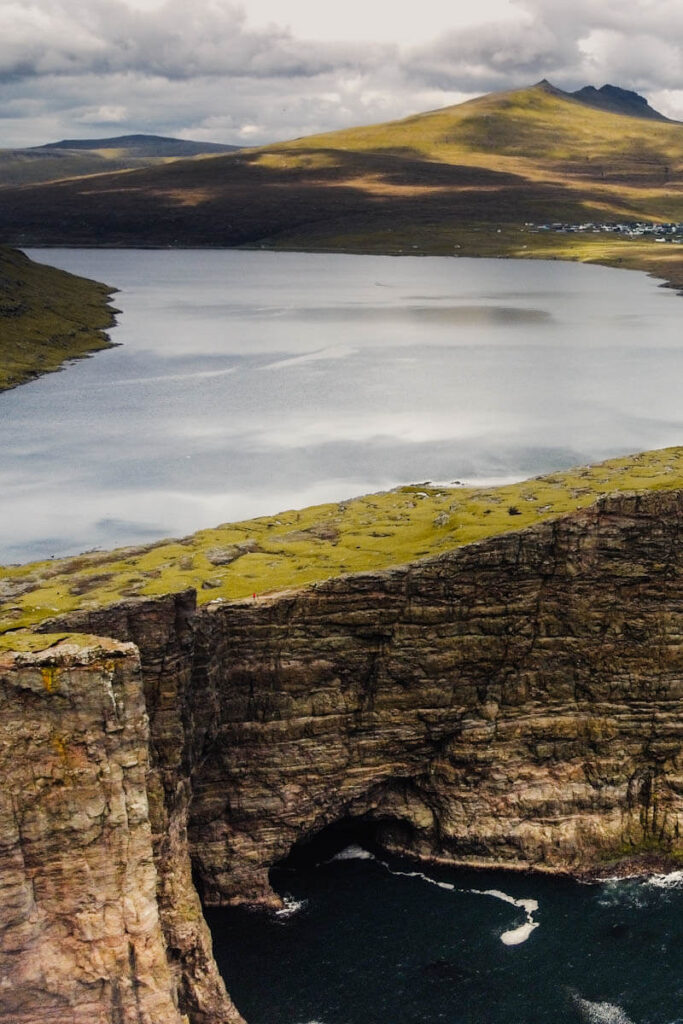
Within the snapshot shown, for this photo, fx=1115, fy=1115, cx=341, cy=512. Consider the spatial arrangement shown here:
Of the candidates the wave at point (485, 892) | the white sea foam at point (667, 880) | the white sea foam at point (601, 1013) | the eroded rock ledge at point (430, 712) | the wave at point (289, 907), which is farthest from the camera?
the white sea foam at point (667, 880)

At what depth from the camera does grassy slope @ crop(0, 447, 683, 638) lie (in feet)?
165

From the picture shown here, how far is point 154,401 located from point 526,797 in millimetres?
111691

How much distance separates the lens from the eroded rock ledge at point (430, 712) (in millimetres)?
43656

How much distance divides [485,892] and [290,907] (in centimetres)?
911

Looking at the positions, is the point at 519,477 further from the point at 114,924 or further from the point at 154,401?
the point at 114,924

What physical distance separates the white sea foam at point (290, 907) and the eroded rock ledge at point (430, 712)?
114 cm

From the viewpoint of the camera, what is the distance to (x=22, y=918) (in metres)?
36.9

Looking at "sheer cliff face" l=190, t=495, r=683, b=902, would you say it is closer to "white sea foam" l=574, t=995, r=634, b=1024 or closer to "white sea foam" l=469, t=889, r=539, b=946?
"white sea foam" l=469, t=889, r=539, b=946

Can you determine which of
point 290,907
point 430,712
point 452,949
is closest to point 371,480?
point 430,712

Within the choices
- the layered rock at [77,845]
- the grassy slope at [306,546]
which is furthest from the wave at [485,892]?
the layered rock at [77,845]

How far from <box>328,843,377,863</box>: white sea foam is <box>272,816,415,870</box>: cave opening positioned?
6.0 inches

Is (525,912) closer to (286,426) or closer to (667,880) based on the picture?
(667,880)

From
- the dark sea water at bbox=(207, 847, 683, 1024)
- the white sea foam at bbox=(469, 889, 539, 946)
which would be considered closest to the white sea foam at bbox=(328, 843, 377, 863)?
the dark sea water at bbox=(207, 847, 683, 1024)

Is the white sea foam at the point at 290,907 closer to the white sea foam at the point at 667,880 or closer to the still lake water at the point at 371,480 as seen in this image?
the still lake water at the point at 371,480
